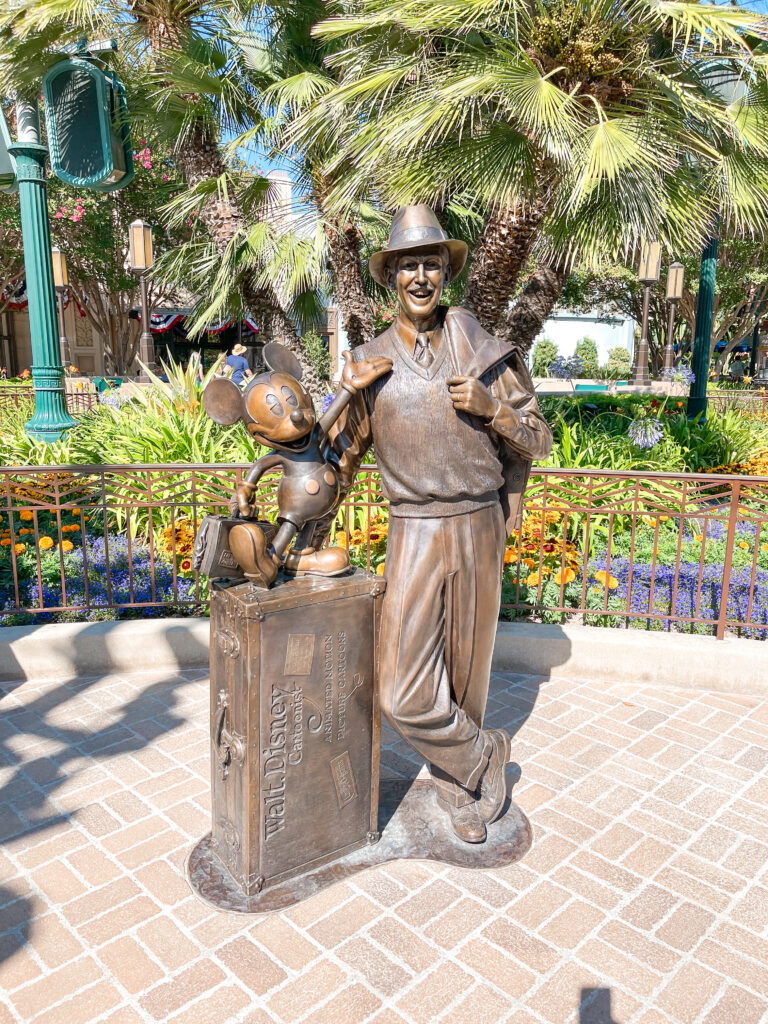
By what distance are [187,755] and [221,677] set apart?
1.25 m

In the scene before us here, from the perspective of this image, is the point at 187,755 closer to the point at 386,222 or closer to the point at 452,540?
the point at 452,540

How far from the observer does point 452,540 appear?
255 cm

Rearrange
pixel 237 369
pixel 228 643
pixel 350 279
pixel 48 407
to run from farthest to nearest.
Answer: pixel 237 369 → pixel 350 279 → pixel 48 407 → pixel 228 643

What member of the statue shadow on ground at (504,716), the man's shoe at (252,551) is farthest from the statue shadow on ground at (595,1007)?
the man's shoe at (252,551)

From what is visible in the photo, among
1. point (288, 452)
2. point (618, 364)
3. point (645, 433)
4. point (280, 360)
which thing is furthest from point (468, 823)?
point (618, 364)

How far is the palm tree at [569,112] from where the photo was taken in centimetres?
453

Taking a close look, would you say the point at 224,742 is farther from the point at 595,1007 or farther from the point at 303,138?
the point at 303,138

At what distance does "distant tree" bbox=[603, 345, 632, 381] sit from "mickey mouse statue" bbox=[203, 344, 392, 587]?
3110 centimetres

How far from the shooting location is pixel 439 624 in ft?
8.53

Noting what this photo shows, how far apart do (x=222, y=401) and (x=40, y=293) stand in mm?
5460

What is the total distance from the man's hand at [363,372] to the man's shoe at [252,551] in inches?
22.4

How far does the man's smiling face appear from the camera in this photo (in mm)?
2393

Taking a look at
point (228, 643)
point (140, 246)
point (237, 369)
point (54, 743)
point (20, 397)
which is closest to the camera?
point (228, 643)

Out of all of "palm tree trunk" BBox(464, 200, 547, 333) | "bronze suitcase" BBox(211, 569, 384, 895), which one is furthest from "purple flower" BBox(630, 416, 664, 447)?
"bronze suitcase" BBox(211, 569, 384, 895)
